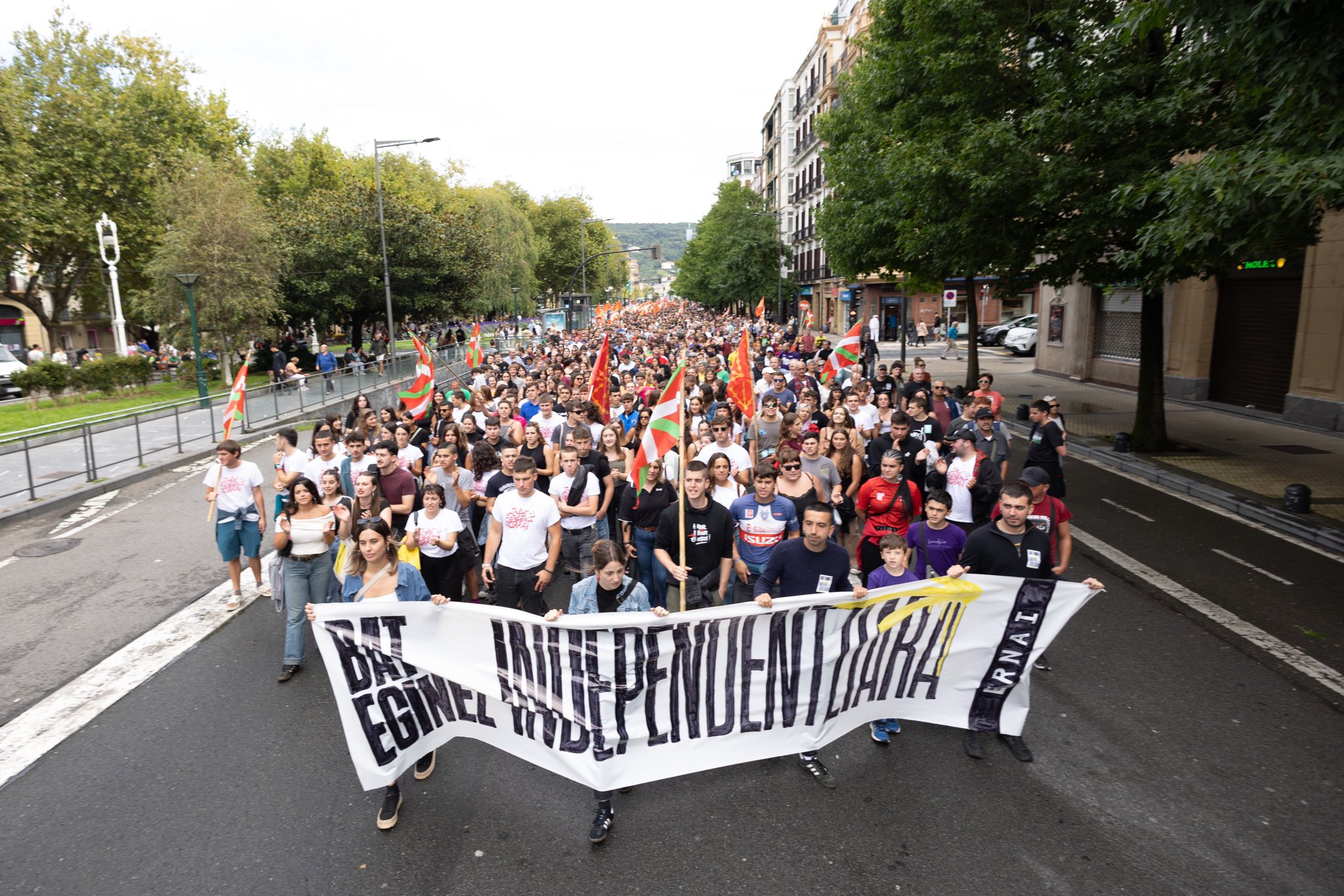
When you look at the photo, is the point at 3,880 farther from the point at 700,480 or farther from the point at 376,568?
the point at 700,480

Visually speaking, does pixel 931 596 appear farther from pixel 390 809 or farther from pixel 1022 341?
pixel 1022 341

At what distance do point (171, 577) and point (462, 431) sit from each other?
3.55 meters

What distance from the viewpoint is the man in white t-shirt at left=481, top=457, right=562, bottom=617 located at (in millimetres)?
6090

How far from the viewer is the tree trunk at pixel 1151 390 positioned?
1428 cm

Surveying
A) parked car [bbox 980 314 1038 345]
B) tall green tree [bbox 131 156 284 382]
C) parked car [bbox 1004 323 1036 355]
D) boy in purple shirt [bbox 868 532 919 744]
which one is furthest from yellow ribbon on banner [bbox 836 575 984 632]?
parked car [bbox 980 314 1038 345]

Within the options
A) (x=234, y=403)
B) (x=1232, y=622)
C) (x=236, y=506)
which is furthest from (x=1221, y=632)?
(x=234, y=403)

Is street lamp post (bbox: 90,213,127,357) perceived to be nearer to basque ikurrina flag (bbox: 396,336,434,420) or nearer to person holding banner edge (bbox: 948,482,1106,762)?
basque ikurrina flag (bbox: 396,336,434,420)

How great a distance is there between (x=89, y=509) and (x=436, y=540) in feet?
31.5

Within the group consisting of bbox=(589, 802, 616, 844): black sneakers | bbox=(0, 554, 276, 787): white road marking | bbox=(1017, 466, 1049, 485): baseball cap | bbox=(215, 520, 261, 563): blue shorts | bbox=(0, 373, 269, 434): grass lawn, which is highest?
bbox=(1017, 466, 1049, 485): baseball cap

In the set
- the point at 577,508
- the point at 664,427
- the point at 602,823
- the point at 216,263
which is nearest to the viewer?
the point at 602,823

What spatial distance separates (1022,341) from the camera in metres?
36.7

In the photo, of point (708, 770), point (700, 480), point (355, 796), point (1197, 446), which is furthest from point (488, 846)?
point (1197, 446)

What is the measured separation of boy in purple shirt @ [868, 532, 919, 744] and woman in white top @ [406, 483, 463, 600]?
316 centimetres

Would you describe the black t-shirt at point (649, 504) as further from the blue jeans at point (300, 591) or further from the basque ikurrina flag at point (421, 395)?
the basque ikurrina flag at point (421, 395)
